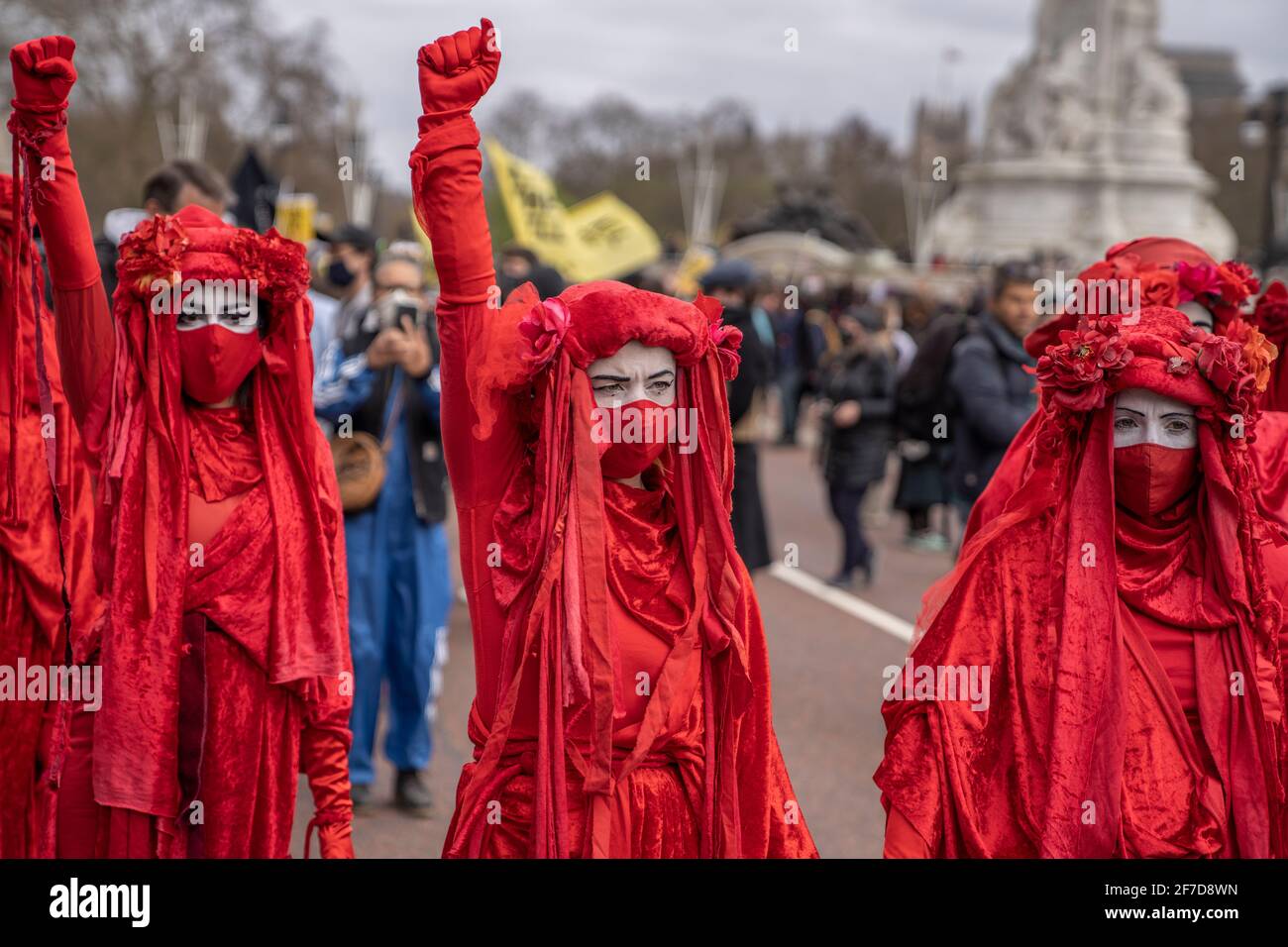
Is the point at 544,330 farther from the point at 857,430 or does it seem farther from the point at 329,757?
the point at 857,430

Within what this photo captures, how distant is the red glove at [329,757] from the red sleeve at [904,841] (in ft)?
4.21

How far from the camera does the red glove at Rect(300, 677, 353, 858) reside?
12.2 ft

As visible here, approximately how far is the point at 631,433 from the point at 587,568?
0.29 meters

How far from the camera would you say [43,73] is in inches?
134

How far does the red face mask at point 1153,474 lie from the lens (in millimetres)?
3275

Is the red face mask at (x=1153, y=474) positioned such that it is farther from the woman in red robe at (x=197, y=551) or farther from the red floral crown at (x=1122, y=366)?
the woman in red robe at (x=197, y=551)

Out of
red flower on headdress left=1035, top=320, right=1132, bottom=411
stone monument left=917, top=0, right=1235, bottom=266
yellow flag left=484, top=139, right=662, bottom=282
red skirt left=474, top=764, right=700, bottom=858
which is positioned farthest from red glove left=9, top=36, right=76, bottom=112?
stone monument left=917, top=0, right=1235, bottom=266

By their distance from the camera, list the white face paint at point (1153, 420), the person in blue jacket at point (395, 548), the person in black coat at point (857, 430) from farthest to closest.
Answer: the person in black coat at point (857, 430), the person in blue jacket at point (395, 548), the white face paint at point (1153, 420)

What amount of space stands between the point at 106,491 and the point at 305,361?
0.56 m

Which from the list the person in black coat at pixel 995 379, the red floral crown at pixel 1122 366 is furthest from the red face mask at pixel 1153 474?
the person in black coat at pixel 995 379

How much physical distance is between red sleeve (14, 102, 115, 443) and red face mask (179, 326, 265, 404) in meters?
0.21

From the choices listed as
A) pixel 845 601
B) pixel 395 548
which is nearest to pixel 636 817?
pixel 395 548
